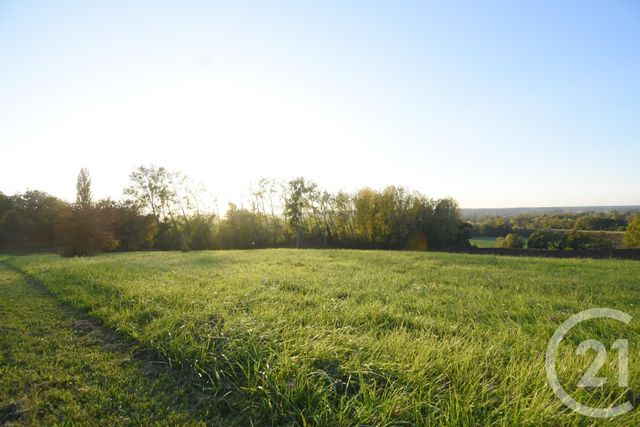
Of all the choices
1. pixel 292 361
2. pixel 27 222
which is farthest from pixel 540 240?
pixel 27 222

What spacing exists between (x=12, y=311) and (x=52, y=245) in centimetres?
4144

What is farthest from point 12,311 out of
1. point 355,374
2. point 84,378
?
point 355,374

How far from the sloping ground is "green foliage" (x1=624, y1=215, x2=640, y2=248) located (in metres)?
58.1

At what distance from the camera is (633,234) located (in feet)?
132

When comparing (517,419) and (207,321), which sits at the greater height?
(207,321)

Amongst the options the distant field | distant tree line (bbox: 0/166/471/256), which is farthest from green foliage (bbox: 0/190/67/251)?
the distant field

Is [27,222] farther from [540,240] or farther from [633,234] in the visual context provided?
[633,234]

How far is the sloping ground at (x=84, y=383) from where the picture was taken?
2.48 metres

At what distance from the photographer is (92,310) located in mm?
5242

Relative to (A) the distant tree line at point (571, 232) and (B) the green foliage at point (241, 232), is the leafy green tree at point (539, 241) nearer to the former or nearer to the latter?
(A) the distant tree line at point (571, 232)

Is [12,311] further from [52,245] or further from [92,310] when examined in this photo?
[52,245]

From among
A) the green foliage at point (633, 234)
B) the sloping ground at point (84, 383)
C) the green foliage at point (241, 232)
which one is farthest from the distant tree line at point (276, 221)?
the sloping ground at point (84, 383)

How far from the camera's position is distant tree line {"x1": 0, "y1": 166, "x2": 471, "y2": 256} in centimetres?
3812

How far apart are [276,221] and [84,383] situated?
49.3 meters
